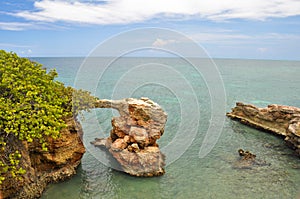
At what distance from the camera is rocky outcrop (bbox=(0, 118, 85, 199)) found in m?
13.0

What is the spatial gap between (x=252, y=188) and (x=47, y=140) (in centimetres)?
1307

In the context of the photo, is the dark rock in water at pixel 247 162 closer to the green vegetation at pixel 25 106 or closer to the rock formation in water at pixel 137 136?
the rock formation in water at pixel 137 136

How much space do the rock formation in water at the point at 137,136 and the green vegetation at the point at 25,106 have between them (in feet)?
13.2

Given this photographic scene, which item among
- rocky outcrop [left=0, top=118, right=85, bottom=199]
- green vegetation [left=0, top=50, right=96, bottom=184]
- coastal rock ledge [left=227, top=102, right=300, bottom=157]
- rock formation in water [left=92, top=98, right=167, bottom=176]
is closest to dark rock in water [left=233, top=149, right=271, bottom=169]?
coastal rock ledge [left=227, top=102, right=300, bottom=157]

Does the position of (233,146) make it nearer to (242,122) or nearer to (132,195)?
(242,122)

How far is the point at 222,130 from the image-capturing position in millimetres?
28812

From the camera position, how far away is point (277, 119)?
91.5 ft

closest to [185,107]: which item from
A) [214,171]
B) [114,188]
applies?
[214,171]

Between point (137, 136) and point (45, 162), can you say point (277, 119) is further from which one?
point (45, 162)

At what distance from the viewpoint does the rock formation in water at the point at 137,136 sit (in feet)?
56.1

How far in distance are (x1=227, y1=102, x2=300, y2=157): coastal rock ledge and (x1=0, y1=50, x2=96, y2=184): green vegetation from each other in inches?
753

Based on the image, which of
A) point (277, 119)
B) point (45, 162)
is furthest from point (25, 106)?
point (277, 119)

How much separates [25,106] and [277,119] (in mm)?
25371

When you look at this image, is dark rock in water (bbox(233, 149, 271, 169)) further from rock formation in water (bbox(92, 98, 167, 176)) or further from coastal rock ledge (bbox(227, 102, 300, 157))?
rock formation in water (bbox(92, 98, 167, 176))
